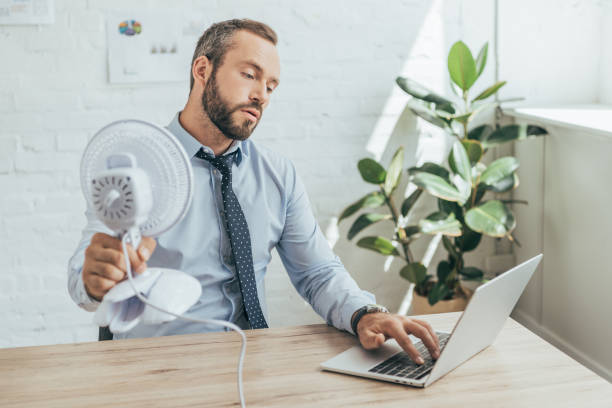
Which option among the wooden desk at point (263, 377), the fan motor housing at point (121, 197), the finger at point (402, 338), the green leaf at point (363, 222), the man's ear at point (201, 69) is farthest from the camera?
the green leaf at point (363, 222)

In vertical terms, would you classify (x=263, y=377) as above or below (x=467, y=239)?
above

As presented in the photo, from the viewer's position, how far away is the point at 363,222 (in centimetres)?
288

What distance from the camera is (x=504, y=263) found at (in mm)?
3281

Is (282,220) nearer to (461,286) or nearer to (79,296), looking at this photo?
(79,296)

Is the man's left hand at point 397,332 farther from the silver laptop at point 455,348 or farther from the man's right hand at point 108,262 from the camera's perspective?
the man's right hand at point 108,262

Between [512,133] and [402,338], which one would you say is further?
[512,133]

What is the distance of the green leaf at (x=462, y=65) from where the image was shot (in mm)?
2766

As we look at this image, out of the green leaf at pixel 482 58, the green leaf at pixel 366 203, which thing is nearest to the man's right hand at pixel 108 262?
the green leaf at pixel 366 203

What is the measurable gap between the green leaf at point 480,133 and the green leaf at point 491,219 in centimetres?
38

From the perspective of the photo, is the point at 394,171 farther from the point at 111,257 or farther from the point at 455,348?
the point at 111,257

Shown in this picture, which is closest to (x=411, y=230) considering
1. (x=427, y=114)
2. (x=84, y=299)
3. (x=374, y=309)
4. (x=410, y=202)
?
(x=410, y=202)

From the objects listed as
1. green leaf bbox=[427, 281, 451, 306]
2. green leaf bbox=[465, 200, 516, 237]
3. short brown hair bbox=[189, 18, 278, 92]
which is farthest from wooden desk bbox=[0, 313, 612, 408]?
green leaf bbox=[427, 281, 451, 306]

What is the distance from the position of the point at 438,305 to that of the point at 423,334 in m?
1.73

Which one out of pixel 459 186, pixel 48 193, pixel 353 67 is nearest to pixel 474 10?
pixel 353 67
